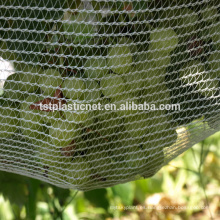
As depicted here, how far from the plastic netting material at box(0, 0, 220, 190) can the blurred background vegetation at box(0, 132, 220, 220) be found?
13 centimetres

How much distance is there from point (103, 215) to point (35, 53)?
12.3 inches

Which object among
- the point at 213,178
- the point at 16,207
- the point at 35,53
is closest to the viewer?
the point at 35,53

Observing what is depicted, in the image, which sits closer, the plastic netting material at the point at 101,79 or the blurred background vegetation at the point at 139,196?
the plastic netting material at the point at 101,79

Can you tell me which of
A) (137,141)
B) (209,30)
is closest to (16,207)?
(137,141)

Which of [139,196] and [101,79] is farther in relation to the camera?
[139,196]

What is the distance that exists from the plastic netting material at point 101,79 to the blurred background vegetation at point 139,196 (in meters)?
0.13

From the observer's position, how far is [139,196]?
475 mm

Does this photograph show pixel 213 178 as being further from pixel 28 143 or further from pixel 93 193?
pixel 28 143

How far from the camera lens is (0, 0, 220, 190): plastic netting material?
21 centimetres

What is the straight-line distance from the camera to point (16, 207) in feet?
1.34

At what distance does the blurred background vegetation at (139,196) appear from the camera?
1.32 ft

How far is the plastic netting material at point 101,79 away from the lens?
21 centimetres

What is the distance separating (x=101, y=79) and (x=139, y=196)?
31cm

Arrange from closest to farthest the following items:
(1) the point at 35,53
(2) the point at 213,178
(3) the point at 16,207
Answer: (1) the point at 35,53 < (3) the point at 16,207 < (2) the point at 213,178
